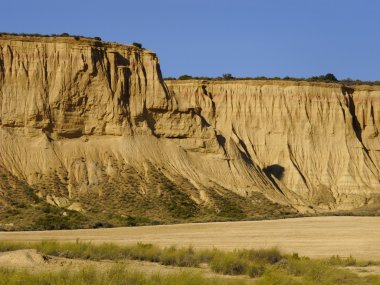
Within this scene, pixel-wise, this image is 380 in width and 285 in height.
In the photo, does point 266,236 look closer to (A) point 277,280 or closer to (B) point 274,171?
(A) point 277,280

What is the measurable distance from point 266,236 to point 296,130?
153ft

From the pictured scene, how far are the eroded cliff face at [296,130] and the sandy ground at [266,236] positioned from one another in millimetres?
33377

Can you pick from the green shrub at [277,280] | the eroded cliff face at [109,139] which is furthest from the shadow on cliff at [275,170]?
the green shrub at [277,280]

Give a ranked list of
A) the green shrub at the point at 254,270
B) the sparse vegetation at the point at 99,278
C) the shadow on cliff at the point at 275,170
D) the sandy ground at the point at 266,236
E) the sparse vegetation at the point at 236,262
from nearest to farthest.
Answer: the sparse vegetation at the point at 99,278 → the sparse vegetation at the point at 236,262 → the green shrub at the point at 254,270 → the sandy ground at the point at 266,236 → the shadow on cliff at the point at 275,170

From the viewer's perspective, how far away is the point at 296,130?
82688 mm

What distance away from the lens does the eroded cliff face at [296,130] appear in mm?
79438

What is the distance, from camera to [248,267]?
22172 mm

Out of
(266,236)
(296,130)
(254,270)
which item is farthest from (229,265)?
(296,130)

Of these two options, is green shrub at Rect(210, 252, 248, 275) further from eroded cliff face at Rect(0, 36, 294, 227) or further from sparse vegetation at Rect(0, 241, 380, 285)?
eroded cliff face at Rect(0, 36, 294, 227)

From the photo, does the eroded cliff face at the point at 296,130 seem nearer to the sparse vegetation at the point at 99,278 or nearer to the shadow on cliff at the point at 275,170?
the shadow on cliff at the point at 275,170

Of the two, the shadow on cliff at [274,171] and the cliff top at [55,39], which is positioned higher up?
the cliff top at [55,39]

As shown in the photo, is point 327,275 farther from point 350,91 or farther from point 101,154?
point 350,91

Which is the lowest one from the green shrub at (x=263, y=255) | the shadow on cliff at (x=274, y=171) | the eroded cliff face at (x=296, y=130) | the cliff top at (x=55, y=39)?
the green shrub at (x=263, y=255)

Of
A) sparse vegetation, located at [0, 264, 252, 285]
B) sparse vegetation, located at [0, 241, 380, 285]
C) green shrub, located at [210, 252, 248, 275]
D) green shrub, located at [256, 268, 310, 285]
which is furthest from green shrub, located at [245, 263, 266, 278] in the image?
sparse vegetation, located at [0, 264, 252, 285]
